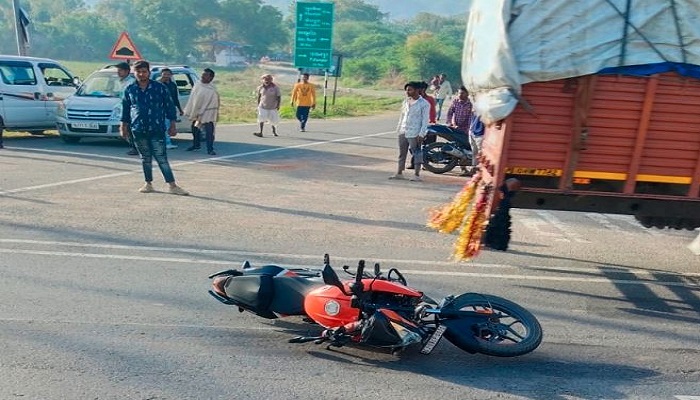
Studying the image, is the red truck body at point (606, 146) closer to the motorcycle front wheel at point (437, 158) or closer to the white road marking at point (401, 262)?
the white road marking at point (401, 262)

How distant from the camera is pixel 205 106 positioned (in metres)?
13.4

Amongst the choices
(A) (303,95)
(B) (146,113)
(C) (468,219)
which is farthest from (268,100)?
(C) (468,219)

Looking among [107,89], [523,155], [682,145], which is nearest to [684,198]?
[682,145]

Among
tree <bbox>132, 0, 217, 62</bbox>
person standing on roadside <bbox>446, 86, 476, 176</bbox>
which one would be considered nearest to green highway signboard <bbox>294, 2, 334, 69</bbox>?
person standing on roadside <bbox>446, 86, 476, 176</bbox>

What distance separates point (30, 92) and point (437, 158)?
898 cm

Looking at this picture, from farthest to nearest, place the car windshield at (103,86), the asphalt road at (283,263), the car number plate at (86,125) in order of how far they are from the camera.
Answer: the car windshield at (103,86)
the car number plate at (86,125)
the asphalt road at (283,263)

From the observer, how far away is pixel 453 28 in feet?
458

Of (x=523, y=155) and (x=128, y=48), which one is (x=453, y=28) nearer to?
(x=128, y=48)

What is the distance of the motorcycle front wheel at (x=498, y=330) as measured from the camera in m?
4.34

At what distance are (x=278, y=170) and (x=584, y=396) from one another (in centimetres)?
878

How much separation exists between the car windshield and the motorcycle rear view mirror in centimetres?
1156

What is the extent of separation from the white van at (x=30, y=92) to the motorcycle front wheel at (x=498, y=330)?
39.9 feet

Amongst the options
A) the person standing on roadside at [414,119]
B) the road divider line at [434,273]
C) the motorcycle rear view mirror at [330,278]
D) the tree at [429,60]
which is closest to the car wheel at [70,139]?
the person standing on roadside at [414,119]

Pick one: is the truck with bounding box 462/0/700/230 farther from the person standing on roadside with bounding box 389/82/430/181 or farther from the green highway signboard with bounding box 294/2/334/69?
the green highway signboard with bounding box 294/2/334/69
